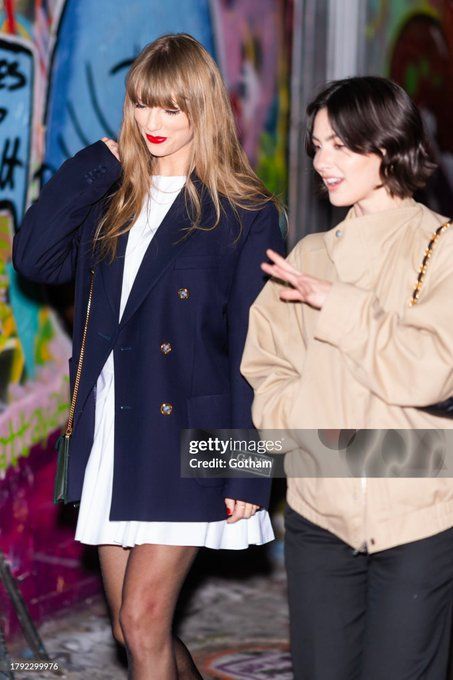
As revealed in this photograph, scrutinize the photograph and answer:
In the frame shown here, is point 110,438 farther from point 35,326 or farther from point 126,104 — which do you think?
point 35,326

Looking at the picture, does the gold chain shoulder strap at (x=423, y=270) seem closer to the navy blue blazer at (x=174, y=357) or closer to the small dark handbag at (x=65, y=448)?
the navy blue blazer at (x=174, y=357)

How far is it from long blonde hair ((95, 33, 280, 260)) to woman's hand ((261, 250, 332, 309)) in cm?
70

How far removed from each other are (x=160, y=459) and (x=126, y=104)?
117 cm

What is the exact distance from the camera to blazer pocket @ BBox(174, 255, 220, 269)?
3.89 m

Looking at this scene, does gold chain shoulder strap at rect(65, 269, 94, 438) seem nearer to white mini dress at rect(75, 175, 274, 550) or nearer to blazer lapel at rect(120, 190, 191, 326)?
white mini dress at rect(75, 175, 274, 550)

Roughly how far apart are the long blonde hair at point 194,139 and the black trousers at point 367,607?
1149mm

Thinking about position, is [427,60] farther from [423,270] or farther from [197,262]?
[423,270]

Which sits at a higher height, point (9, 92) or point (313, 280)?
point (9, 92)

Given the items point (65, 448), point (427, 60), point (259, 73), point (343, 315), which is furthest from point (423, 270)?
point (427, 60)

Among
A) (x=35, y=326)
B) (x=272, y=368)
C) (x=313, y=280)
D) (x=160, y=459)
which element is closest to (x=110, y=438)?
(x=160, y=459)

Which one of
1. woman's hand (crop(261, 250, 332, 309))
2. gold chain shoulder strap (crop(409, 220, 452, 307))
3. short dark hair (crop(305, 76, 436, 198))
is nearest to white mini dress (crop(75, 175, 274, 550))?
woman's hand (crop(261, 250, 332, 309))

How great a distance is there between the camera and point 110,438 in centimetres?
389

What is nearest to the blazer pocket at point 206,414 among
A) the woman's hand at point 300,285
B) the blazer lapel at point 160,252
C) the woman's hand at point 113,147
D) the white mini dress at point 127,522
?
the white mini dress at point 127,522

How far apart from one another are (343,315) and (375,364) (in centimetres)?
15
